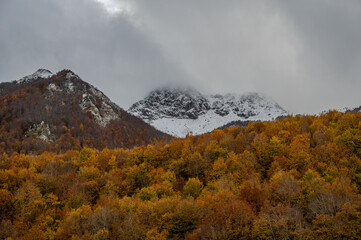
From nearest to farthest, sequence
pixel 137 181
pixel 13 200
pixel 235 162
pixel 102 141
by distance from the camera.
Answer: pixel 13 200
pixel 235 162
pixel 137 181
pixel 102 141

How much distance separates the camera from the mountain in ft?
364

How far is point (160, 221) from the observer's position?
4244cm

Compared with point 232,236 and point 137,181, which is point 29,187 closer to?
point 137,181

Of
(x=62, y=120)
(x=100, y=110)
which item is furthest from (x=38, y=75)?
(x=62, y=120)

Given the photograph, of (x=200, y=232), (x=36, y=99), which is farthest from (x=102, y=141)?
(x=200, y=232)

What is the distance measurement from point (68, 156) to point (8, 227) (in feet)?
144

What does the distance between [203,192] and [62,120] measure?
102 metres

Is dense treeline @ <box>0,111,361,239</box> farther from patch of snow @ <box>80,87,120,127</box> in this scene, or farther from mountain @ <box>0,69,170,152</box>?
patch of snow @ <box>80,87,120,127</box>

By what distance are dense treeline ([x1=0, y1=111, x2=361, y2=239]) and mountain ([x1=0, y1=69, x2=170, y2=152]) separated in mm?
33200

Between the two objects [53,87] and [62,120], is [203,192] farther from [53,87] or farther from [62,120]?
[53,87]

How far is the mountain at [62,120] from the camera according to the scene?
364 feet

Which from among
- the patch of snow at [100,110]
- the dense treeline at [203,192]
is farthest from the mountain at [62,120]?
the dense treeline at [203,192]

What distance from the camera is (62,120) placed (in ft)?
425

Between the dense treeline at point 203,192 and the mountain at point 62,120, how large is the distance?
1307 inches
